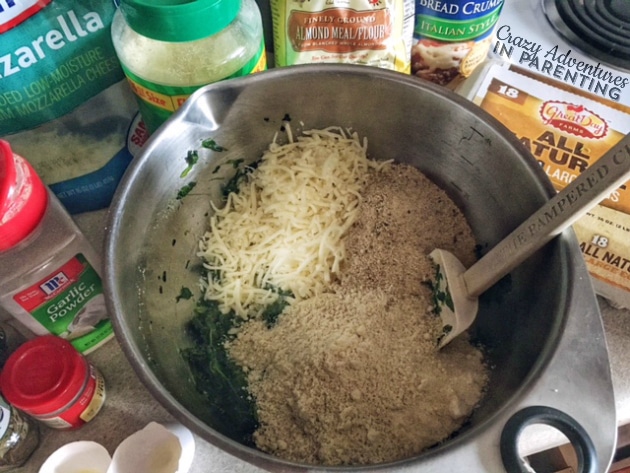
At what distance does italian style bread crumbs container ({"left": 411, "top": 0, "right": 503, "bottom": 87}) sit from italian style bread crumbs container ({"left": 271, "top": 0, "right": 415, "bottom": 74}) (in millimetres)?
35

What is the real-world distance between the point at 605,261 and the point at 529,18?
0.51m

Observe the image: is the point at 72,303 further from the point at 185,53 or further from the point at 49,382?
the point at 185,53

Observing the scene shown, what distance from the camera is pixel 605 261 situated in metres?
0.79

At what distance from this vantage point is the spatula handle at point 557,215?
503mm

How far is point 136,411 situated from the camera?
78 cm

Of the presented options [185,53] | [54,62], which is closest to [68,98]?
[54,62]

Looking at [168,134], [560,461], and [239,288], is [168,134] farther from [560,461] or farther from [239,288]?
[560,461]

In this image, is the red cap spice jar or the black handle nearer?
the black handle

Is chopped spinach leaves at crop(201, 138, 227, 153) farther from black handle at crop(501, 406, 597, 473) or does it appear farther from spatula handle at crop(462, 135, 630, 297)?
black handle at crop(501, 406, 597, 473)

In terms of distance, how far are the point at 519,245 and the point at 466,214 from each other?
0.22 meters

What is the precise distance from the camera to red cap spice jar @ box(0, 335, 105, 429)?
2.19 ft

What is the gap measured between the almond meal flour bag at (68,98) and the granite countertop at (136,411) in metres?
0.26

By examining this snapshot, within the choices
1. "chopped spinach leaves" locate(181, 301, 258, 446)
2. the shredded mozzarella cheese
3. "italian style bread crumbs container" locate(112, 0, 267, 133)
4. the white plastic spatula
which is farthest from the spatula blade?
"italian style bread crumbs container" locate(112, 0, 267, 133)

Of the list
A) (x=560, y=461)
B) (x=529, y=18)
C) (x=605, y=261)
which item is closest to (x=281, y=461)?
(x=605, y=261)
